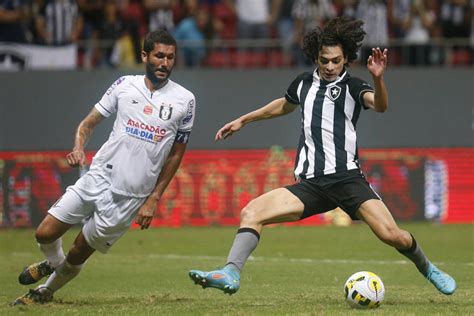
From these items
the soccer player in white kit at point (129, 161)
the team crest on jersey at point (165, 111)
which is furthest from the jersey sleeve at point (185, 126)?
the team crest on jersey at point (165, 111)

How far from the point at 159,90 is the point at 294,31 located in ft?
36.1

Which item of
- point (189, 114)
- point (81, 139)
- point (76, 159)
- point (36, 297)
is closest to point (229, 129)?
point (189, 114)

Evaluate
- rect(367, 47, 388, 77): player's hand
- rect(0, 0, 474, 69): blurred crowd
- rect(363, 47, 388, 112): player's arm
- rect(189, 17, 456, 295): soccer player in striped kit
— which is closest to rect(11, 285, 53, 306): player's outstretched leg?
rect(189, 17, 456, 295): soccer player in striped kit

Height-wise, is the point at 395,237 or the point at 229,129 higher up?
the point at 229,129

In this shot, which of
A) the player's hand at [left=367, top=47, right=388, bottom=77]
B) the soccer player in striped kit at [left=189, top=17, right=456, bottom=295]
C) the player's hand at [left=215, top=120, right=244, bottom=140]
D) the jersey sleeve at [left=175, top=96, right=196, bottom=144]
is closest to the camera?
the player's hand at [left=367, top=47, right=388, bottom=77]

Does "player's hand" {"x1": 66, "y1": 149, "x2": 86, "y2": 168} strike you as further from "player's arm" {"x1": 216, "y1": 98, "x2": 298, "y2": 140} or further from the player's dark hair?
"player's arm" {"x1": 216, "y1": 98, "x2": 298, "y2": 140}

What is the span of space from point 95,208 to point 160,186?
61 cm

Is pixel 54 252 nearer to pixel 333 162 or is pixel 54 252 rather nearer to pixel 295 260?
pixel 333 162

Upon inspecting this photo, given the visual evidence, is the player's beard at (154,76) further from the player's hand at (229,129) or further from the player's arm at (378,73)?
the player's arm at (378,73)

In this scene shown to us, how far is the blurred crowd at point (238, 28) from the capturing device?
20.4m

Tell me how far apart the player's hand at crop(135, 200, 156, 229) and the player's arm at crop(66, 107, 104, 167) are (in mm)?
731

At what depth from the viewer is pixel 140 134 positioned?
9.84 metres

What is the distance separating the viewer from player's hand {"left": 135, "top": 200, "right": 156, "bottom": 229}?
32.1 feet

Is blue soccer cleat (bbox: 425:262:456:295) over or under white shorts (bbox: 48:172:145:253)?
under
